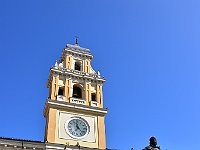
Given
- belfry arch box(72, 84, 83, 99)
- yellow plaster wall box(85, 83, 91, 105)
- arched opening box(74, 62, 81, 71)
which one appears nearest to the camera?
yellow plaster wall box(85, 83, 91, 105)

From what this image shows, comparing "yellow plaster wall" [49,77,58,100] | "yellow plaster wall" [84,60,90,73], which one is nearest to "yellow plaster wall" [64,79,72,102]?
"yellow plaster wall" [49,77,58,100]

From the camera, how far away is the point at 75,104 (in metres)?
36.5

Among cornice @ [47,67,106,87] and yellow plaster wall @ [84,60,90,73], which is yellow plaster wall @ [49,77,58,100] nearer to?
cornice @ [47,67,106,87]

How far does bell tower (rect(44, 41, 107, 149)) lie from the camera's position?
34.2 meters

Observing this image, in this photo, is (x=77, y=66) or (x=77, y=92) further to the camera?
(x=77, y=66)

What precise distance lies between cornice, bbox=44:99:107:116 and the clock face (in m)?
1.20

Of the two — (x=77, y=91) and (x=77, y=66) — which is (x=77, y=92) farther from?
(x=77, y=66)

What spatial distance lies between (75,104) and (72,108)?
0.64 metres

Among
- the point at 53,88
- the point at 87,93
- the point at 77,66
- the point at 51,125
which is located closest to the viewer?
the point at 51,125

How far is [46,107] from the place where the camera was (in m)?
36.7

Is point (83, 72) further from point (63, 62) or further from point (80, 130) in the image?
point (80, 130)

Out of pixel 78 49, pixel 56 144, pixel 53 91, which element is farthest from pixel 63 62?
pixel 56 144

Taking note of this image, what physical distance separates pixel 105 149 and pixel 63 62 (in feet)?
45.4

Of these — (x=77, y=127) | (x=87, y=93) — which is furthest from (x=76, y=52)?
(x=77, y=127)
